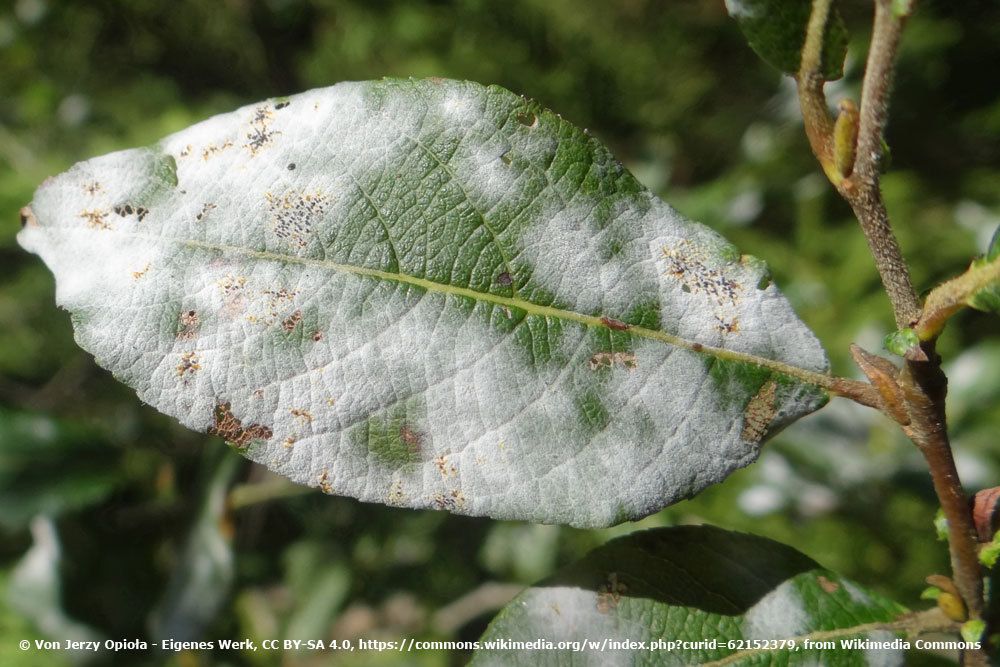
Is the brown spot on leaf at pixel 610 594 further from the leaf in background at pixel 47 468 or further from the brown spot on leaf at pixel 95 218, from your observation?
the leaf in background at pixel 47 468

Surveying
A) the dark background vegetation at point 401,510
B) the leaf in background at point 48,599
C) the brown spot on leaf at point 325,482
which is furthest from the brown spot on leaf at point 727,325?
the leaf in background at point 48,599

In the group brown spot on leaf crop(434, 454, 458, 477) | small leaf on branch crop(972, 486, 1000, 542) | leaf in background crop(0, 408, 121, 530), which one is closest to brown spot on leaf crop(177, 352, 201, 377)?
brown spot on leaf crop(434, 454, 458, 477)

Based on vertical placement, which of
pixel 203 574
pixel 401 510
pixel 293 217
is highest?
pixel 293 217

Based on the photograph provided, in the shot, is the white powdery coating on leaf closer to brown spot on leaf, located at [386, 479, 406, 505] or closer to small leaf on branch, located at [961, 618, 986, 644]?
small leaf on branch, located at [961, 618, 986, 644]

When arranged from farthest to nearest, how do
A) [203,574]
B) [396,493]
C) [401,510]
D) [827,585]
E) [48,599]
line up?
[401,510], [48,599], [203,574], [827,585], [396,493]

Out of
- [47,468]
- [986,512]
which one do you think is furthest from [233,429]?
[47,468]

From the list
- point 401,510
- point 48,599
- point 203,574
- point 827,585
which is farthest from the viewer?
point 401,510

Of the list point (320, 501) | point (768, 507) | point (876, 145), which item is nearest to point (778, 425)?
point (876, 145)

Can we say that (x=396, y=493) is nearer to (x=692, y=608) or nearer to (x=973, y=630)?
(x=692, y=608)
